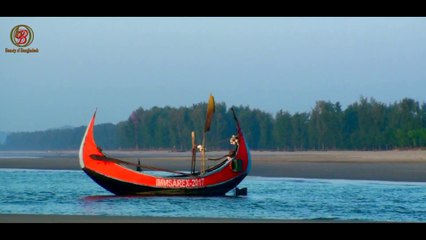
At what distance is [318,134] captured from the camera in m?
80.5

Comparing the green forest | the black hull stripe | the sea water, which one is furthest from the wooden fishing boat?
the green forest

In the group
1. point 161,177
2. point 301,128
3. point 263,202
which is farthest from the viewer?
point 301,128

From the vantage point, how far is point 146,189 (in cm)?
2647

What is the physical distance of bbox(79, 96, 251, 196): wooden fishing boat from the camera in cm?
2642

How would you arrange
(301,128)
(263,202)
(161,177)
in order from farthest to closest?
(301,128) → (161,177) → (263,202)

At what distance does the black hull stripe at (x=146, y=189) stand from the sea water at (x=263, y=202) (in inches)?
13.7

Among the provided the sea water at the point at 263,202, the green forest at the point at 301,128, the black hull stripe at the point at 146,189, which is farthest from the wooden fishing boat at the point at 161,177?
the green forest at the point at 301,128

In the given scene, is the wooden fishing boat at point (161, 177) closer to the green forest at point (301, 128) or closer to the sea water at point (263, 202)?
the sea water at point (263, 202)

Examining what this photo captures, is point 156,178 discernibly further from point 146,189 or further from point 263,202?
point 263,202

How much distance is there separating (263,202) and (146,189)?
14.4 feet

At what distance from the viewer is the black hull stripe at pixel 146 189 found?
2647cm

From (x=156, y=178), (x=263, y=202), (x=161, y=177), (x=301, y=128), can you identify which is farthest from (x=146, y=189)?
(x=301, y=128)

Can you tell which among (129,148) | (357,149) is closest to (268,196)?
(357,149)
